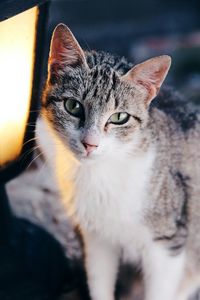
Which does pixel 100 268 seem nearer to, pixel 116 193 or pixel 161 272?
pixel 161 272

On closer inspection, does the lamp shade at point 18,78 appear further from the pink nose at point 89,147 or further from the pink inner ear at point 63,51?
the pink nose at point 89,147

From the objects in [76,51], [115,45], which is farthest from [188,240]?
[115,45]

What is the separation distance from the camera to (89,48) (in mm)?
1801

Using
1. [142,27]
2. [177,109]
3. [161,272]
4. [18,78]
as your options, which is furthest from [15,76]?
[142,27]

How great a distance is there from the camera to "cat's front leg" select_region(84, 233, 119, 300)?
1810 mm

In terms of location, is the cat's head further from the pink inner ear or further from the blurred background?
the blurred background

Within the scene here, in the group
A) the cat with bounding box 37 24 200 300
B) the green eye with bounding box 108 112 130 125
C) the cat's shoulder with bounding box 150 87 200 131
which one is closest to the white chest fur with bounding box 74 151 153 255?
the cat with bounding box 37 24 200 300

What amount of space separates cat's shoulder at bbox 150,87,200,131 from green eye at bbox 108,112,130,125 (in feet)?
0.99

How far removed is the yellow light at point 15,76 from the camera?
57.8 inches

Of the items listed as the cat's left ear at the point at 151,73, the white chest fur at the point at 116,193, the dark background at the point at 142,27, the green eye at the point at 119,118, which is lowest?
the white chest fur at the point at 116,193

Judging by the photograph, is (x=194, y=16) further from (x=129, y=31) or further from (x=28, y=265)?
(x=28, y=265)

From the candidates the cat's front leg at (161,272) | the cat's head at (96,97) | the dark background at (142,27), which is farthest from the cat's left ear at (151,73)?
the dark background at (142,27)

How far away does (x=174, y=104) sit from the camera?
6.18 feet

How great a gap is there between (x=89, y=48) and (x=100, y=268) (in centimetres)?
67
